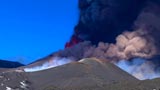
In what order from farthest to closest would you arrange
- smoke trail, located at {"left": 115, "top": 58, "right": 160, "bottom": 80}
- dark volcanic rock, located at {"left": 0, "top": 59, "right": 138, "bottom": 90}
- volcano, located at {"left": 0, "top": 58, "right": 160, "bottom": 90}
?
smoke trail, located at {"left": 115, "top": 58, "right": 160, "bottom": 80} → dark volcanic rock, located at {"left": 0, "top": 59, "right": 138, "bottom": 90} → volcano, located at {"left": 0, "top": 58, "right": 160, "bottom": 90}

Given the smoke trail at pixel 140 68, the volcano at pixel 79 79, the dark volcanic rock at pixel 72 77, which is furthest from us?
the smoke trail at pixel 140 68

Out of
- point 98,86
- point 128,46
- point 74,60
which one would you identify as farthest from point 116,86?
point 74,60

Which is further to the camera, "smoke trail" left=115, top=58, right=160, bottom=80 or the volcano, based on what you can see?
"smoke trail" left=115, top=58, right=160, bottom=80

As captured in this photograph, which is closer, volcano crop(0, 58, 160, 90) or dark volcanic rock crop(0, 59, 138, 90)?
volcano crop(0, 58, 160, 90)

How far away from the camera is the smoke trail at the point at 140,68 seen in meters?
176

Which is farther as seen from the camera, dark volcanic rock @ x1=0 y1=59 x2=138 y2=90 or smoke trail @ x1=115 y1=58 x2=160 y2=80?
smoke trail @ x1=115 y1=58 x2=160 y2=80

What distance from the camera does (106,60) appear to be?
185 metres

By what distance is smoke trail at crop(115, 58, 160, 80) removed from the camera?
17588cm

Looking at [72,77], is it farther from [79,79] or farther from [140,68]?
[140,68]

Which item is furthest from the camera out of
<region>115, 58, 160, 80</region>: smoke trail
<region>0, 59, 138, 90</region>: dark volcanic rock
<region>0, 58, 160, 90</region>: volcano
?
<region>115, 58, 160, 80</region>: smoke trail

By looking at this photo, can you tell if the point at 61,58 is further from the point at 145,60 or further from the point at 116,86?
the point at 116,86

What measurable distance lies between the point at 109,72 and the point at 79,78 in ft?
48.7

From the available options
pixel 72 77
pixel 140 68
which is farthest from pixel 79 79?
pixel 140 68

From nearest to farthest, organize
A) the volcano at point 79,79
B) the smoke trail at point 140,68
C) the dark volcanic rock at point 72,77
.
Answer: the volcano at point 79,79, the dark volcanic rock at point 72,77, the smoke trail at point 140,68
